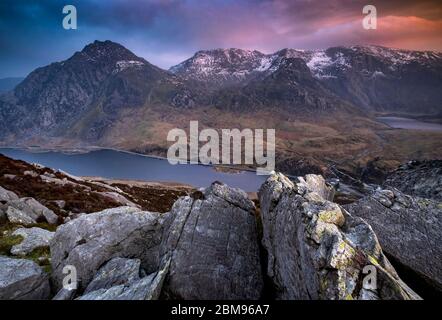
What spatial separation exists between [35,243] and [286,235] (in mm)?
20184

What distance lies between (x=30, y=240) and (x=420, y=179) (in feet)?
110

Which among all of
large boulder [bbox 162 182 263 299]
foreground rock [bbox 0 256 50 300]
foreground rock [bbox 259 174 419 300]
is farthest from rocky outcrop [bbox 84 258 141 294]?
foreground rock [bbox 259 174 419 300]

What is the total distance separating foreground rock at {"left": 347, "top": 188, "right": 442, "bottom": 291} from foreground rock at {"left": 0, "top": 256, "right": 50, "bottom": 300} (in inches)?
761

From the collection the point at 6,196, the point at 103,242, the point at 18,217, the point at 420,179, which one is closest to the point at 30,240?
the point at 18,217

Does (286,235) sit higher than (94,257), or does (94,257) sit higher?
(286,235)

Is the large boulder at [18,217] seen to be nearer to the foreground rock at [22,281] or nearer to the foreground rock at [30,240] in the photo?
the foreground rock at [30,240]

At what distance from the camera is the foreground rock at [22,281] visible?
56.2 feet

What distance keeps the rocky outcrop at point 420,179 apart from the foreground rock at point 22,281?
2783 centimetres

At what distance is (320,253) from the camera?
1166 centimetres

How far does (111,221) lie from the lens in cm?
2277

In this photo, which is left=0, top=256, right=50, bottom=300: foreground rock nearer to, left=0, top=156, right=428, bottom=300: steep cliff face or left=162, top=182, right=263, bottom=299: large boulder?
left=0, top=156, right=428, bottom=300: steep cliff face

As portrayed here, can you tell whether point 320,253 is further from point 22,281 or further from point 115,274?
point 22,281
